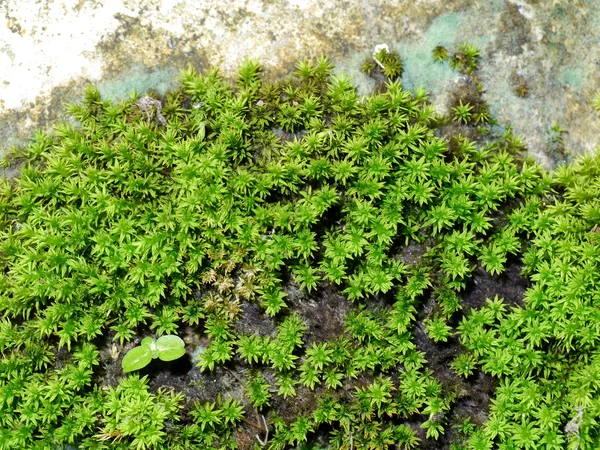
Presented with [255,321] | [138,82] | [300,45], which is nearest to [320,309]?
[255,321]

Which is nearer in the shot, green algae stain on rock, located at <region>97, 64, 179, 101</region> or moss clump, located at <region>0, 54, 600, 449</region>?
moss clump, located at <region>0, 54, 600, 449</region>

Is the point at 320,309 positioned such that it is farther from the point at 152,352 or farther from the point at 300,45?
the point at 300,45

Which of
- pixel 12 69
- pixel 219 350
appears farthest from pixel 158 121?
pixel 219 350

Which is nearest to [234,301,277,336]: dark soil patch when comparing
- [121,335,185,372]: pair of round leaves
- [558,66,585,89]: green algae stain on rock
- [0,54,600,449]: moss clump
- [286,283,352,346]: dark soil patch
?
[0,54,600,449]: moss clump

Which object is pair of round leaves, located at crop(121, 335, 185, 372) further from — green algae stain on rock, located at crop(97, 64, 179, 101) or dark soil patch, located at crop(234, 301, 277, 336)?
green algae stain on rock, located at crop(97, 64, 179, 101)

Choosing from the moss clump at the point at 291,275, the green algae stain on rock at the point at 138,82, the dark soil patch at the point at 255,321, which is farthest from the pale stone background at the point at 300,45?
the dark soil patch at the point at 255,321

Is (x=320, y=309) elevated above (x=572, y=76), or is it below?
below
